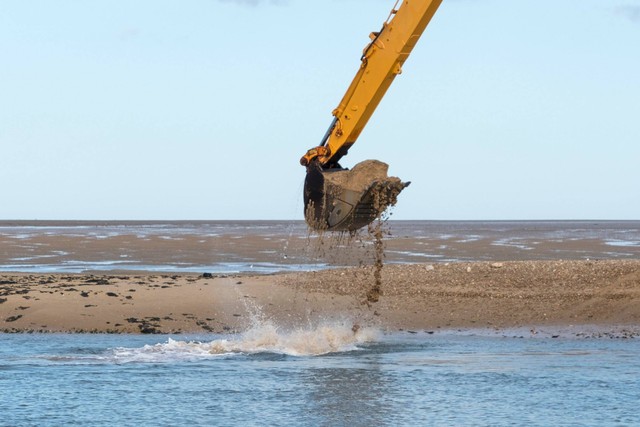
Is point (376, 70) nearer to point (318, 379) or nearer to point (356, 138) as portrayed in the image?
point (356, 138)

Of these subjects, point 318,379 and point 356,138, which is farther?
point 356,138

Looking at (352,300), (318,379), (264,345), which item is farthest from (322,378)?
(352,300)

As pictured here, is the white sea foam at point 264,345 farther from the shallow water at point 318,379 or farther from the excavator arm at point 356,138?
the excavator arm at point 356,138

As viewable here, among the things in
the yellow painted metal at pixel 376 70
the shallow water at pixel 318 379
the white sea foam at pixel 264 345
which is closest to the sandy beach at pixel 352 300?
the white sea foam at pixel 264 345

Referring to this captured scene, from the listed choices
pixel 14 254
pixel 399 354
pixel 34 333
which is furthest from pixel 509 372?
pixel 14 254

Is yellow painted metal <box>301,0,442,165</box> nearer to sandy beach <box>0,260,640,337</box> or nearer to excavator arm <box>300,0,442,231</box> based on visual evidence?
excavator arm <box>300,0,442,231</box>

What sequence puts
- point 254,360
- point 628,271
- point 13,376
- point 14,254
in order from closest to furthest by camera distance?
point 13,376 → point 254,360 → point 628,271 → point 14,254

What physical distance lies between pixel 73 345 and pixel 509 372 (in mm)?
9938

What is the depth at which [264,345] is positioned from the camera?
2303 cm

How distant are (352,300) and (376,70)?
10343mm

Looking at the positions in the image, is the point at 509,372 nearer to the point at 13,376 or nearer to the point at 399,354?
the point at 399,354

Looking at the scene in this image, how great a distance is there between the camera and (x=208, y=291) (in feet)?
99.8

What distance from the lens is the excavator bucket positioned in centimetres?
2014

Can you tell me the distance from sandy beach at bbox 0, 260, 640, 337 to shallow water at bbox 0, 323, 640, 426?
1974 mm
